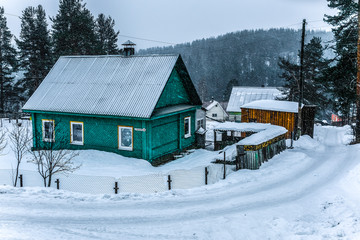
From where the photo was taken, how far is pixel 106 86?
2259cm

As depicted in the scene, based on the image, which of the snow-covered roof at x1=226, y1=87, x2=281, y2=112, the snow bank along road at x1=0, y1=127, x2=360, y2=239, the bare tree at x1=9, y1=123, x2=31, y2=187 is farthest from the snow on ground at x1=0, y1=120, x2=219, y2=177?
the snow-covered roof at x1=226, y1=87, x2=281, y2=112

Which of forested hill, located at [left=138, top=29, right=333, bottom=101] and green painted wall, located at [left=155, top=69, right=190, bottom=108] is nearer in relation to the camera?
green painted wall, located at [left=155, top=69, right=190, bottom=108]

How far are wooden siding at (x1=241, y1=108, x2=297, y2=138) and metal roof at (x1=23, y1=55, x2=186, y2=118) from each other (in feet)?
34.9

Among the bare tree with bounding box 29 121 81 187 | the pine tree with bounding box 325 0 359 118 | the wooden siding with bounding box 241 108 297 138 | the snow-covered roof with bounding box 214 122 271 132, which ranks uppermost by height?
the pine tree with bounding box 325 0 359 118

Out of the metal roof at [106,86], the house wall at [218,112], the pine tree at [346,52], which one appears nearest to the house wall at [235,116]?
the house wall at [218,112]

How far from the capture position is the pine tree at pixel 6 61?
4788 centimetres

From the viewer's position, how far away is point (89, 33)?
4225cm

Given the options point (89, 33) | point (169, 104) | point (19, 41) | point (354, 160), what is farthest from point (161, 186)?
point (19, 41)

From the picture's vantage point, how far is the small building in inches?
1086

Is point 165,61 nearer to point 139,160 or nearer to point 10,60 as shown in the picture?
point 139,160

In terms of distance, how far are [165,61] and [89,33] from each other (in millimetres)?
23426

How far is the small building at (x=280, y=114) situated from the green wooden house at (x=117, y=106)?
718cm

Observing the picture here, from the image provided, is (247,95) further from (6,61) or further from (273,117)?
(6,61)

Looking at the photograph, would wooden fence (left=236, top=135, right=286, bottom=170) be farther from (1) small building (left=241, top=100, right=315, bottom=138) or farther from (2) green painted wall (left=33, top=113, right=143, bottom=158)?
(1) small building (left=241, top=100, right=315, bottom=138)
